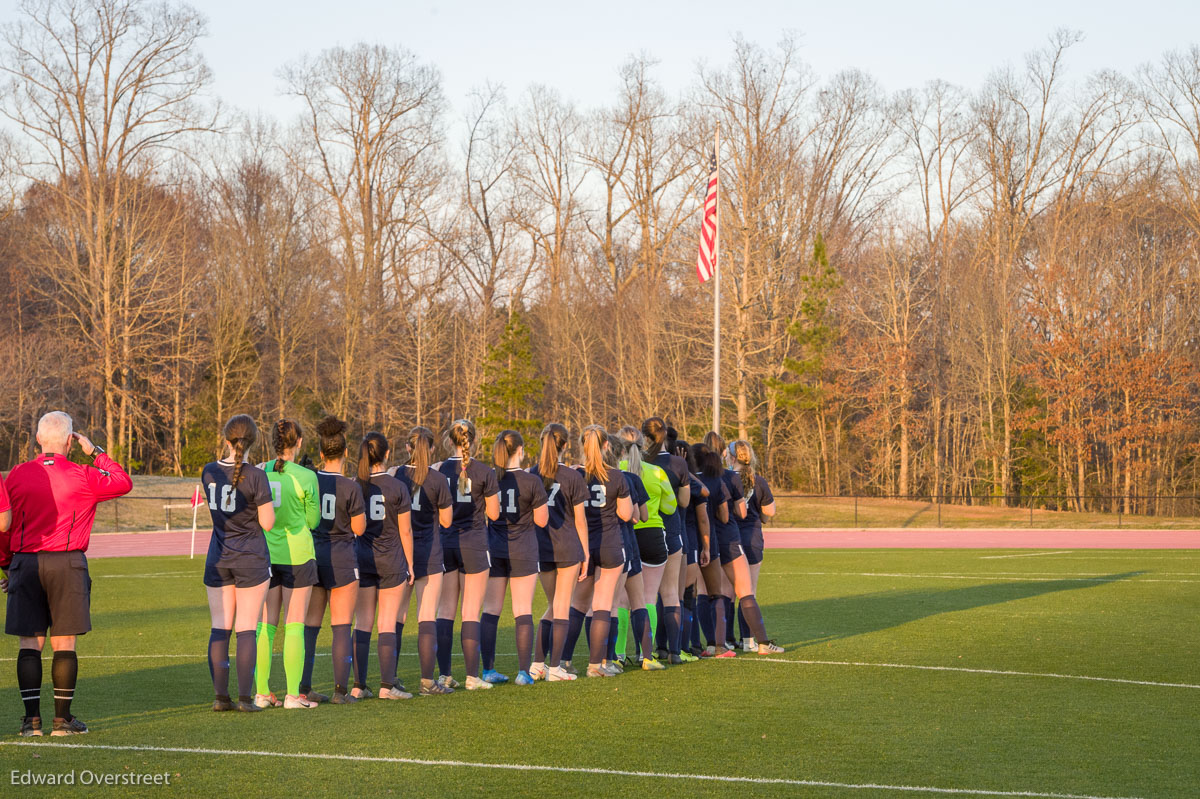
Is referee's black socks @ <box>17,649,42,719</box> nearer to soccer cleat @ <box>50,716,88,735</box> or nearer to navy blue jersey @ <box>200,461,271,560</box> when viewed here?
soccer cleat @ <box>50,716,88,735</box>

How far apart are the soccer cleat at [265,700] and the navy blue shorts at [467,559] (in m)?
1.60

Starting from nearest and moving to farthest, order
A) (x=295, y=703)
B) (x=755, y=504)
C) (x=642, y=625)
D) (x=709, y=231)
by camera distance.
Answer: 1. (x=295, y=703)
2. (x=642, y=625)
3. (x=755, y=504)
4. (x=709, y=231)

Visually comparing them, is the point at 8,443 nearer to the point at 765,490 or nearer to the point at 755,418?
the point at 755,418

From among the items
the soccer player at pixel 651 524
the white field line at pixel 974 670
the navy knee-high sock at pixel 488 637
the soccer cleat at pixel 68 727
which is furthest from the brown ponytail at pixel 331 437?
the white field line at pixel 974 670

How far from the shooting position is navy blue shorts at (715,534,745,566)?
10461mm

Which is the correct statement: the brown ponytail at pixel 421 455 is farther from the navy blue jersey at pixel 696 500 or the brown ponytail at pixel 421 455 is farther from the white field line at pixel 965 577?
the white field line at pixel 965 577

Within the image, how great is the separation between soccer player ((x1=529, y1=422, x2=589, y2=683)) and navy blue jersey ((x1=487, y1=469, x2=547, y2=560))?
126 mm

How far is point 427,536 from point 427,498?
348 mm

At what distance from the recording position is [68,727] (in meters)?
7.12

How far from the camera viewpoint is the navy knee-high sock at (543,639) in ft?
31.4

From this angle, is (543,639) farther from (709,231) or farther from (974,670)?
(709,231)

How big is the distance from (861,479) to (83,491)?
43917 millimetres

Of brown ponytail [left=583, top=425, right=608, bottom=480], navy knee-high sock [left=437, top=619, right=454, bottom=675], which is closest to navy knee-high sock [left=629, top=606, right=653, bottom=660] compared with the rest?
brown ponytail [left=583, top=425, right=608, bottom=480]

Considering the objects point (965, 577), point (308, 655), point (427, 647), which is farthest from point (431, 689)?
point (965, 577)
